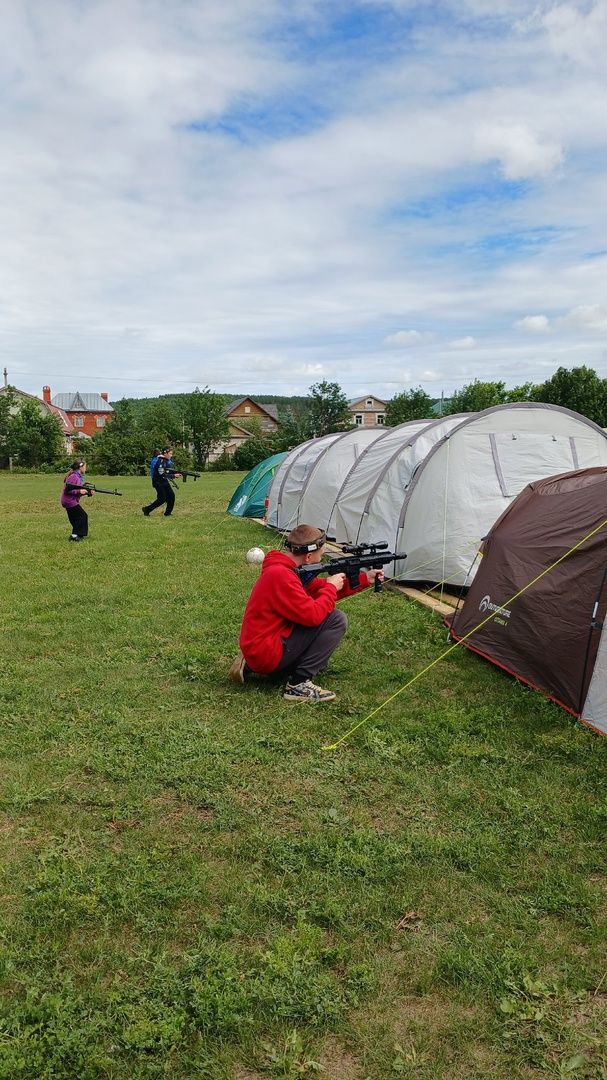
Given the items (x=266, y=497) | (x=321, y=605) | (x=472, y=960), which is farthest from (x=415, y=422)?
(x=472, y=960)

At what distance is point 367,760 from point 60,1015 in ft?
7.92

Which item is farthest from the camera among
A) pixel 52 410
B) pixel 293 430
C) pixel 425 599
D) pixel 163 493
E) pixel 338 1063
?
pixel 52 410

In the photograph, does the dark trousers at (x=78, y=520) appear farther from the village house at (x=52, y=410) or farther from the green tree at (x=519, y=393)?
the green tree at (x=519, y=393)

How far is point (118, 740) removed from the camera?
4.92 meters

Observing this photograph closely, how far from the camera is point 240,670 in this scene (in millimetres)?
5855

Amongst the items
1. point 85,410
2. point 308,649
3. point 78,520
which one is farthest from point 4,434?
point 85,410

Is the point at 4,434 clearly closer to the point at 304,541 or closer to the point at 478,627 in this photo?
the point at 304,541

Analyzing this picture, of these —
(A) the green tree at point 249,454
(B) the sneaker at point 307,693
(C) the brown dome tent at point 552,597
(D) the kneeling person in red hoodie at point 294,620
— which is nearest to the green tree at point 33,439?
(A) the green tree at point 249,454

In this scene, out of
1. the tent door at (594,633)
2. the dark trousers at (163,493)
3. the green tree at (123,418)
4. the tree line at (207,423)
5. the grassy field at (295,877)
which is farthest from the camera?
the green tree at (123,418)

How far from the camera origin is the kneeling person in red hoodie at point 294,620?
5.45 meters

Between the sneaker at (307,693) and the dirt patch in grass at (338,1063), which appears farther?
the sneaker at (307,693)

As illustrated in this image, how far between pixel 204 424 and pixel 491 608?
181ft

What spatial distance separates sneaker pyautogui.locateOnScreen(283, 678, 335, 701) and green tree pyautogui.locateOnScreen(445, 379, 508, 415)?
216 feet

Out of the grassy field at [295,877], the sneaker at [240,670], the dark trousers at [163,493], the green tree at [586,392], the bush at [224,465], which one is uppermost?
the green tree at [586,392]
